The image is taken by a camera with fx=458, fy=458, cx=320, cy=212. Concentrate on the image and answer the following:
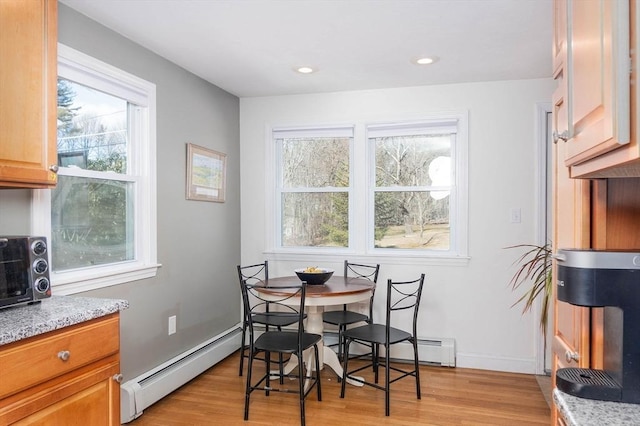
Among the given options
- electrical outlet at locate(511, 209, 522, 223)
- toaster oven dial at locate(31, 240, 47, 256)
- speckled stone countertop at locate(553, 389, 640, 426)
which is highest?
electrical outlet at locate(511, 209, 522, 223)

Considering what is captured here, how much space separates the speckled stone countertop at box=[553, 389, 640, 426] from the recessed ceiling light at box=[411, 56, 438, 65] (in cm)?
261

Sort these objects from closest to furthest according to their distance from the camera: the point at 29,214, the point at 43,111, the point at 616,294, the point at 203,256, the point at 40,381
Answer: the point at 616,294, the point at 40,381, the point at 43,111, the point at 29,214, the point at 203,256

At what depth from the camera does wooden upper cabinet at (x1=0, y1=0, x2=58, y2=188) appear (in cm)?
178

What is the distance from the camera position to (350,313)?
3.67 meters

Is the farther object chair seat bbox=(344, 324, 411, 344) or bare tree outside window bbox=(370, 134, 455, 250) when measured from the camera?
bare tree outside window bbox=(370, 134, 455, 250)

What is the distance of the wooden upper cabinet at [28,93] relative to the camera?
178 cm

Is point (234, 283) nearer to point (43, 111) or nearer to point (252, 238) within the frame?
point (252, 238)

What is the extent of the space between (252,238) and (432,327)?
71.2 inches

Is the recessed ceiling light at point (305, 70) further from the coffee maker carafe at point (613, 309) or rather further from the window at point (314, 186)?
the coffee maker carafe at point (613, 309)

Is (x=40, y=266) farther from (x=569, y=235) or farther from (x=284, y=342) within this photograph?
(x=569, y=235)

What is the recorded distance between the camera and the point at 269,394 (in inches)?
125

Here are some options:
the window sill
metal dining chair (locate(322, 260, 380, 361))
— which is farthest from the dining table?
the window sill

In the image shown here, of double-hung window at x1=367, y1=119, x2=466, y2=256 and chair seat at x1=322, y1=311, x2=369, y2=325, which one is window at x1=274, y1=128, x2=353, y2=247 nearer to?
double-hung window at x1=367, y1=119, x2=466, y2=256

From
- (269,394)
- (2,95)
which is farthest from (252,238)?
(2,95)
